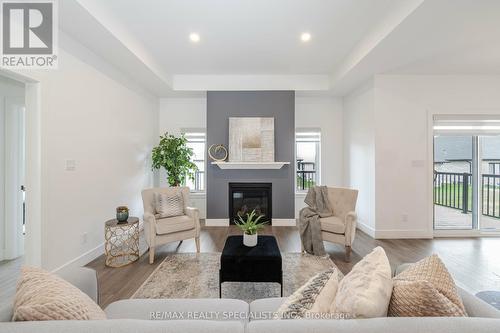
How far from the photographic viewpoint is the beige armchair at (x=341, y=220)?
3172 millimetres

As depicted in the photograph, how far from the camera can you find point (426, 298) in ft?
2.84

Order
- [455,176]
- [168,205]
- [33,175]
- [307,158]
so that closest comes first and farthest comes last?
[33,175], [168,205], [455,176], [307,158]

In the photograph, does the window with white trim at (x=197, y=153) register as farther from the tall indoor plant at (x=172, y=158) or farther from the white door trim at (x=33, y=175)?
the white door trim at (x=33, y=175)

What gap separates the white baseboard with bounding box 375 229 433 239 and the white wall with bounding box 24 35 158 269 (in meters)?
4.55

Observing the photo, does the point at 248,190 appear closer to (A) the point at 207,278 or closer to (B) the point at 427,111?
(A) the point at 207,278

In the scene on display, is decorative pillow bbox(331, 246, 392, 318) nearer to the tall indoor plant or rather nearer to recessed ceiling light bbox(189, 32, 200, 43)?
recessed ceiling light bbox(189, 32, 200, 43)

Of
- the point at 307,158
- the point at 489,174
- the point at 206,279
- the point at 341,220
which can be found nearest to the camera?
the point at 206,279

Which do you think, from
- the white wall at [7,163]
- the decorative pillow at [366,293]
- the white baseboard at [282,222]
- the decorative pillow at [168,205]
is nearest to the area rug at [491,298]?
the decorative pillow at [366,293]

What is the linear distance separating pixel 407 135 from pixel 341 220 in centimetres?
207

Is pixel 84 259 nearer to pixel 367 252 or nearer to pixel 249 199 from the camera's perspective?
pixel 249 199

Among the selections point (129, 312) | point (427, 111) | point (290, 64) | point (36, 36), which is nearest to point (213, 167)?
point (290, 64)

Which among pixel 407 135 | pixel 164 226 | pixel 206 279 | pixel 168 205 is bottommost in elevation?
pixel 206 279

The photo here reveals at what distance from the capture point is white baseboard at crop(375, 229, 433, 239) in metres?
4.02

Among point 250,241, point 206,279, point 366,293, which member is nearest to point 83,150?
point 206,279
